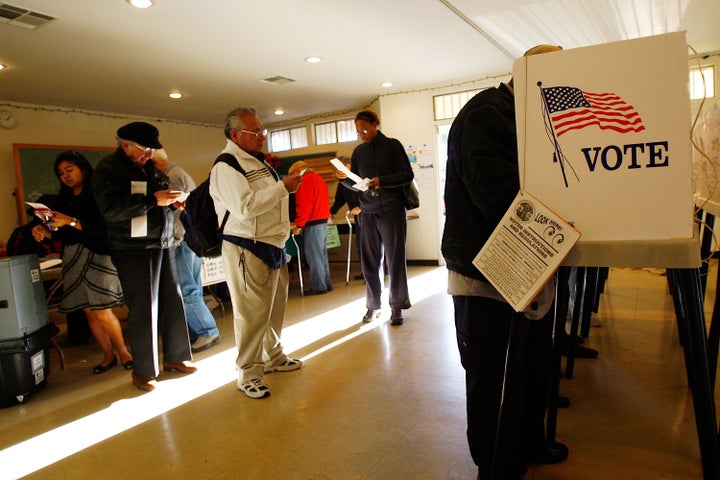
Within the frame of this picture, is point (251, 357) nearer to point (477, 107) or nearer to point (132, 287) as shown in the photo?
point (132, 287)

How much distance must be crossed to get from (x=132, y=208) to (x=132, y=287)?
1.41 ft

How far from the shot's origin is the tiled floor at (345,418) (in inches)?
63.9

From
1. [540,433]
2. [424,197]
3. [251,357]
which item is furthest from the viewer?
[424,197]

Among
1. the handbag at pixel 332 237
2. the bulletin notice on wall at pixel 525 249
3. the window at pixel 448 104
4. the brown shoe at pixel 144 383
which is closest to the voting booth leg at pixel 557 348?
the bulletin notice on wall at pixel 525 249

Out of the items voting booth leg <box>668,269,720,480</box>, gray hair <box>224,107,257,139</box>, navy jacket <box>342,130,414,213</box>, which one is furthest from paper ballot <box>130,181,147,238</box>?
voting booth leg <box>668,269,720,480</box>

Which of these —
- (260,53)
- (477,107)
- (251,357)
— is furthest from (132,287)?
(260,53)

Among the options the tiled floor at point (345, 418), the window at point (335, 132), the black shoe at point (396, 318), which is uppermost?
the window at point (335, 132)

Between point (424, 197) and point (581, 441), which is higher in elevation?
point (424, 197)

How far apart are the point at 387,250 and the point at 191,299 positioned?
1.45 meters

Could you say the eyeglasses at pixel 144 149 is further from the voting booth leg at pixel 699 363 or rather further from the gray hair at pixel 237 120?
the voting booth leg at pixel 699 363

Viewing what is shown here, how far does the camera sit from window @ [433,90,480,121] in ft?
20.1

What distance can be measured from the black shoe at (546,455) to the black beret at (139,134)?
227cm

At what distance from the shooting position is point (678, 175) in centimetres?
88

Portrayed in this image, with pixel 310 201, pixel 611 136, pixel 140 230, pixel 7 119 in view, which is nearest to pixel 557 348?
pixel 611 136
